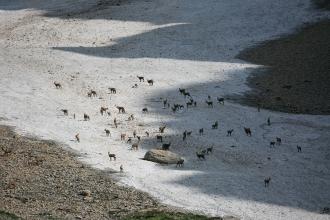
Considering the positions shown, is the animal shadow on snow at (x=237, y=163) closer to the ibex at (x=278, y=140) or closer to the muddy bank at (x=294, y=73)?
the ibex at (x=278, y=140)

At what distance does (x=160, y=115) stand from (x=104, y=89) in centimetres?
514

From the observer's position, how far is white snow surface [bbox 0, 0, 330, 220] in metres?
22.3

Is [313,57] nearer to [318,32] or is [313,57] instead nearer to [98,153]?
[318,32]

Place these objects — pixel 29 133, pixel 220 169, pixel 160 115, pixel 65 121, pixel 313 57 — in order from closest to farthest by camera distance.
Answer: pixel 220 169, pixel 29 133, pixel 65 121, pixel 160 115, pixel 313 57

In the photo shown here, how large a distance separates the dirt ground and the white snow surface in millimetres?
962

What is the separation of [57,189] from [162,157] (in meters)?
5.28

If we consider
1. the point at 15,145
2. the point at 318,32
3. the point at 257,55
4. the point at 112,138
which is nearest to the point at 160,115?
the point at 112,138

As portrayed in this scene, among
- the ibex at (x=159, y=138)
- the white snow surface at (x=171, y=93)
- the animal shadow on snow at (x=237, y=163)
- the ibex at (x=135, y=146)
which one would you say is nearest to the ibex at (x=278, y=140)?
the animal shadow on snow at (x=237, y=163)

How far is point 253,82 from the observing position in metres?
38.3

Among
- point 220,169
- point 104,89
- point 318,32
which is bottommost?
point 220,169

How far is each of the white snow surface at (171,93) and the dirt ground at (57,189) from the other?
3.16ft

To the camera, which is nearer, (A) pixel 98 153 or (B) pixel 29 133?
(A) pixel 98 153

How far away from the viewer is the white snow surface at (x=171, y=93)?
22.3 meters

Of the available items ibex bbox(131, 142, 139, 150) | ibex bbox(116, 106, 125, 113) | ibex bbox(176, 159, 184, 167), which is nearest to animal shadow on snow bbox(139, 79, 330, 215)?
ibex bbox(176, 159, 184, 167)
